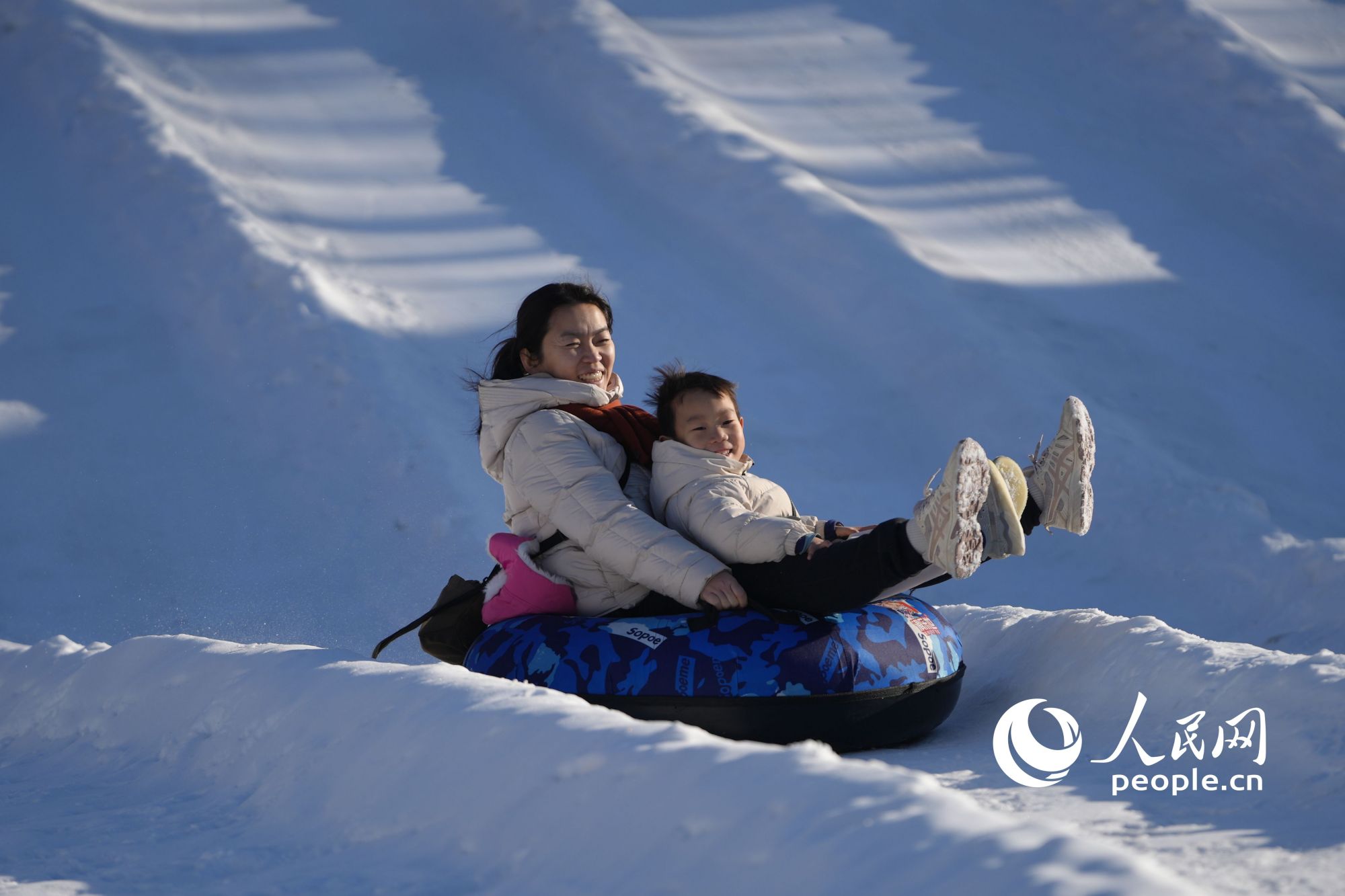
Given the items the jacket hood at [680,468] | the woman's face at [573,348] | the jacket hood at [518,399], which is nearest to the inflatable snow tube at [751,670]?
the jacket hood at [680,468]

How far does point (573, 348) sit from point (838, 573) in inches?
36.9

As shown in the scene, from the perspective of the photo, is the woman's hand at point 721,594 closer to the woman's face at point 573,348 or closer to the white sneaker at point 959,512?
the white sneaker at point 959,512

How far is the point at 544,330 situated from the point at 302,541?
9.66ft

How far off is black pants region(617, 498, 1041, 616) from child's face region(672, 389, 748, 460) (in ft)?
0.94

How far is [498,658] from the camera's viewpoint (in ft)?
8.77

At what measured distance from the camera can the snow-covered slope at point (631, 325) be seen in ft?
8.02

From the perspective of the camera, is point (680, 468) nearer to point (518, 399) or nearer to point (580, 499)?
point (580, 499)

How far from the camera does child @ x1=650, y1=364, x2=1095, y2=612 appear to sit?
2291 millimetres

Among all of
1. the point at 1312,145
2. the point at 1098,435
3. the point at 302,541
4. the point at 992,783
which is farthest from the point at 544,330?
the point at 1312,145

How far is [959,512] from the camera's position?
7.39 ft

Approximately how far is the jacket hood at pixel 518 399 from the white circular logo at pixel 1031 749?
1.20 m

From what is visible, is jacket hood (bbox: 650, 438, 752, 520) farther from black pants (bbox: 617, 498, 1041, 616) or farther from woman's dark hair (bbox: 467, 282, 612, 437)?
woman's dark hair (bbox: 467, 282, 612, 437)
